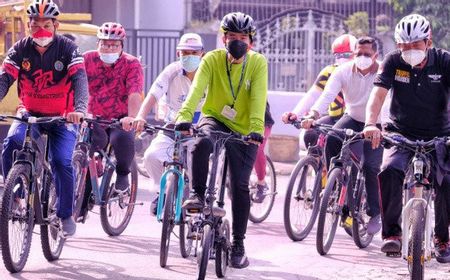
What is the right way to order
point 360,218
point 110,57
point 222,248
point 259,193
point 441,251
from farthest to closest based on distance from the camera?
point 259,193
point 360,218
point 110,57
point 441,251
point 222,248

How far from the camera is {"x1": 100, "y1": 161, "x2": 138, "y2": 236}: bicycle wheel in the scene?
1066 cm

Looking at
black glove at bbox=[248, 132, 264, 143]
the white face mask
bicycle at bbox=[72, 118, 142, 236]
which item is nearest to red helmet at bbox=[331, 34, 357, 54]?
bicycle at bbox=[72, 118, 142, 236]

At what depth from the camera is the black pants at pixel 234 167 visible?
333 inches

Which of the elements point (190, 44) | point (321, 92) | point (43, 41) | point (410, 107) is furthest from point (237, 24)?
point (321, 92)

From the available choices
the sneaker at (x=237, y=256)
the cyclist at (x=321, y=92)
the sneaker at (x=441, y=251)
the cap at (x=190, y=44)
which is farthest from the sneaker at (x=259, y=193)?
the sneaker at (x=441, y=251)

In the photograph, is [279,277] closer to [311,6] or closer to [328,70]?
[328,70]

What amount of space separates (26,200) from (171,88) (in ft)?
7.97

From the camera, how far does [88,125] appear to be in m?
10.3

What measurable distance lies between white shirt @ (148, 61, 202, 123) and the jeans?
146 centimetres

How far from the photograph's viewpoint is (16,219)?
8648 millimetres

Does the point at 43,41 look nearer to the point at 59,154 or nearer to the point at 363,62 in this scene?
the point at 59,154

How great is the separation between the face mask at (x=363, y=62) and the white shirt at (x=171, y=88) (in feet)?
4.77

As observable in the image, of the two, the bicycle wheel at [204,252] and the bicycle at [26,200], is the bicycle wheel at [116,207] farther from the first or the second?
the bicycle wheel at [204,252]

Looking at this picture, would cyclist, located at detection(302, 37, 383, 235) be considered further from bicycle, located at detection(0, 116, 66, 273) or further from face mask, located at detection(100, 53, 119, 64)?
bicycle, located at detection(0, 116, 66, 273)
